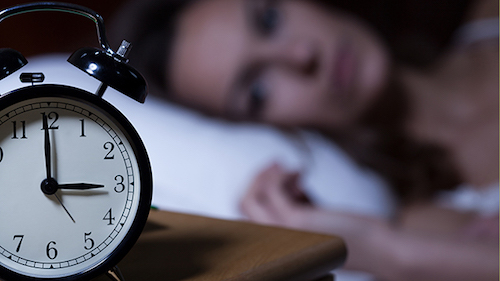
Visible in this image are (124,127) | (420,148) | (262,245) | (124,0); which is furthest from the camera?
(420,148)

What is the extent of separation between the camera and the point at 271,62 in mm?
1475

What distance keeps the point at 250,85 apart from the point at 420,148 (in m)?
0.81

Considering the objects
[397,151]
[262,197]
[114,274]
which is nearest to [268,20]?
[262,197]

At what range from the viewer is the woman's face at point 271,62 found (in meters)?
1.44

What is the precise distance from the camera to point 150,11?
5.05ft

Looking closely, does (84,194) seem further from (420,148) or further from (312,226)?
(420,148)

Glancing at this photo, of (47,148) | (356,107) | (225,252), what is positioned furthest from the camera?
(356,107)

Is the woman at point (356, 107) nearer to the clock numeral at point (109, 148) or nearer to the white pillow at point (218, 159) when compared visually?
the white pillow at point (218, 159)

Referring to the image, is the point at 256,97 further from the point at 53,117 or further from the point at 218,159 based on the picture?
the point at 53,117

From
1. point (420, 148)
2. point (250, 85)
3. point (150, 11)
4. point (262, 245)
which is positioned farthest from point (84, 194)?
point (420, 148)

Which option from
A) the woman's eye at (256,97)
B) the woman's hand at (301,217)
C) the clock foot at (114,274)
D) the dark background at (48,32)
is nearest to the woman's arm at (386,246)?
the woman's hand at (301,217)

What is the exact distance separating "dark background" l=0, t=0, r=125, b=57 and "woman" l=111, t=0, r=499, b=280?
0.33 m

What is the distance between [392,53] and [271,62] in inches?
34.0

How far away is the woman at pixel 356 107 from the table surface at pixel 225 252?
57 centimetres
